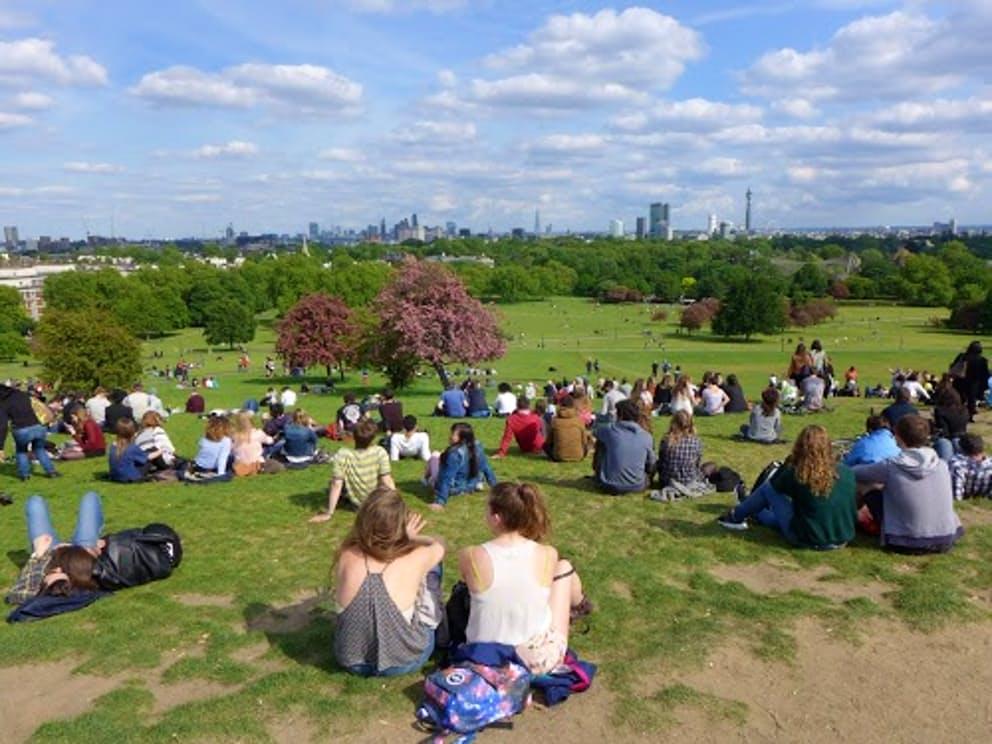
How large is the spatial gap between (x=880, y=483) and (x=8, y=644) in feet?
26.3

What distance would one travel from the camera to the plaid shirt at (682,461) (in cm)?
1001

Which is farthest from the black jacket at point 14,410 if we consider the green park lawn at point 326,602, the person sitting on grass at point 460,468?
the person sitting on grass at point 460,468

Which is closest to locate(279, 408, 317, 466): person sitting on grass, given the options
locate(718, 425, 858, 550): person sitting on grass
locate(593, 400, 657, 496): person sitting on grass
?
locate(593, 400, 657, 496): person sitting on grass

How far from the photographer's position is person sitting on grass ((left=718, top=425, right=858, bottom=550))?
7.21 meters

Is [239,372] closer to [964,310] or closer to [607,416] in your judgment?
[607,416]

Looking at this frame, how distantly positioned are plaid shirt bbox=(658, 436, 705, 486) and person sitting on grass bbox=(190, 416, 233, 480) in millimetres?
6427

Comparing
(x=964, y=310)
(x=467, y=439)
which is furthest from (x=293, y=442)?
(x=964, y=310)

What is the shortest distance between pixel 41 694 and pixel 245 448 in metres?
6.46

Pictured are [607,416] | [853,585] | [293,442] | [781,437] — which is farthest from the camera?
[607,416]

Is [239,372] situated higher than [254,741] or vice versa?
[254,741]

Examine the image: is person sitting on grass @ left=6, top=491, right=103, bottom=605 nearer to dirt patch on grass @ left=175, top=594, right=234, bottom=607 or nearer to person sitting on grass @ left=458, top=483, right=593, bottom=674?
dirt patch on grass @ left=175, top=594, right=234, bottom=607

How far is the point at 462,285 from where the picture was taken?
35688 mm

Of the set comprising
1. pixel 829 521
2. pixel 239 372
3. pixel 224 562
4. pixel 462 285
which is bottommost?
pixel 239 372

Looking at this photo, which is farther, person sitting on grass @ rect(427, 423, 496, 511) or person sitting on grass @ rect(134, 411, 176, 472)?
person sitting on grass @ rect(134, 411, 176, 472)
